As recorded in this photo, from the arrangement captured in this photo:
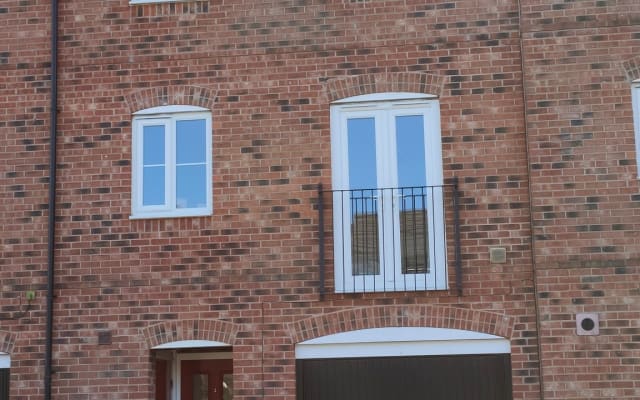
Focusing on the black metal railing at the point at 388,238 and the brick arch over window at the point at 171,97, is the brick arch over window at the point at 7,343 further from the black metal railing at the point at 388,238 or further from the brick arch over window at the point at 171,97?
the black metal railing at the point at 388,238

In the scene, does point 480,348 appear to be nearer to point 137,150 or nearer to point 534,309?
point 534,309

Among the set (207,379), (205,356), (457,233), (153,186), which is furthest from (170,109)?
(457,233)

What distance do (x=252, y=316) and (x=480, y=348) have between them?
2516 mm

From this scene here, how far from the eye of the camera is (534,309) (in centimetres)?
1098

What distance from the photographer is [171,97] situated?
39.1 ft

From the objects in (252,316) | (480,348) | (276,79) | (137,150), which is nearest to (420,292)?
(480,348)

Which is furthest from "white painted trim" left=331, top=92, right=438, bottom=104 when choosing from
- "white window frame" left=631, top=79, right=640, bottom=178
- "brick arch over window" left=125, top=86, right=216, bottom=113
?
"white window frame" left=631, top=79, right=640, bottom=178

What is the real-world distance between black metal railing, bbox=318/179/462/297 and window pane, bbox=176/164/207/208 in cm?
140

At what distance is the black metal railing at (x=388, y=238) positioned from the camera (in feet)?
37.1

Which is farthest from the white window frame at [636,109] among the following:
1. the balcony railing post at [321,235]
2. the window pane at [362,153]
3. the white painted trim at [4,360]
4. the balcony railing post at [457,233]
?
the white painted trim at [4,360]

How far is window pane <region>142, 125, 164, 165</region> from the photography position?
12.0m

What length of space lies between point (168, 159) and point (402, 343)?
11.2 feet

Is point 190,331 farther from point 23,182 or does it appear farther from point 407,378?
point 23,182

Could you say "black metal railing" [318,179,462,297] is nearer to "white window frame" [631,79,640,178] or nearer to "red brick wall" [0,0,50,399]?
"white window frame" [631,79,640,178]
